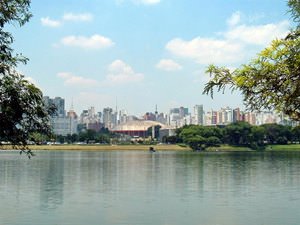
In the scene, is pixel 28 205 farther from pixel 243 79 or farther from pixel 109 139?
pixel 109 139

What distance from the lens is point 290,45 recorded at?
6039mm

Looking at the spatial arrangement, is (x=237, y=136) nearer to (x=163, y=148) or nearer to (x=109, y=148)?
(x=163, y=148)

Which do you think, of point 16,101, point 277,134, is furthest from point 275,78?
point 277,134

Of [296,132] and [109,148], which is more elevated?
[296,132]

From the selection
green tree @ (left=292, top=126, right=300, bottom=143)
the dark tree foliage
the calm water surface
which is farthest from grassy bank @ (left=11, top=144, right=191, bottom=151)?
the calm water surface

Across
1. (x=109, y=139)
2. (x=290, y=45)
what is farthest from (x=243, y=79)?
(x=109, y=139)

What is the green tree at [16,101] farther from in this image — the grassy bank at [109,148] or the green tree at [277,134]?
the green tree at [277,134]

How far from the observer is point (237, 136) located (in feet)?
412

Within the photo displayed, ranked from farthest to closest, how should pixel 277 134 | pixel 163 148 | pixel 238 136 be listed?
pixel 163 148 → pixel 277 134 → pixel 238 136

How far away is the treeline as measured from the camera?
121m

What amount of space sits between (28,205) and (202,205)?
791 cm

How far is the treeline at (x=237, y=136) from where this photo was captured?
121438mm

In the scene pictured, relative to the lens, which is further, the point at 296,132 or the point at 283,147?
the point at 283,147

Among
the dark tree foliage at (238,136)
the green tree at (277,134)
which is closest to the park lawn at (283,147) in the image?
the dark tree foliage at (238,136)
